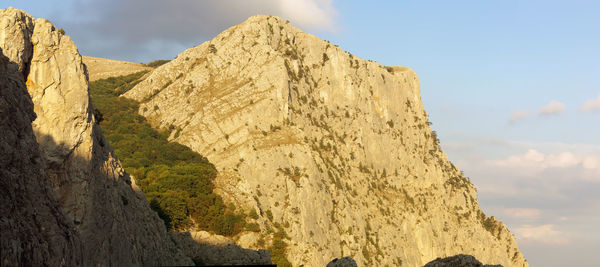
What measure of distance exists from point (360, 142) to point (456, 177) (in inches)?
1749

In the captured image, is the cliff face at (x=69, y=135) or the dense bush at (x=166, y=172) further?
the dense bush at (x=166, y=172)

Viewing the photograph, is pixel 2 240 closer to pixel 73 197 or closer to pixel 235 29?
pixel 73 197

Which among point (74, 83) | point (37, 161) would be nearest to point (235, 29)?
point (74, 83)

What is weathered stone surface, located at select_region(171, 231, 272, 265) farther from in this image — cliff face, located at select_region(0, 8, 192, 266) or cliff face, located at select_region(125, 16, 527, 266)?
cliff face, located at select_region(0, 8, 192, 266)

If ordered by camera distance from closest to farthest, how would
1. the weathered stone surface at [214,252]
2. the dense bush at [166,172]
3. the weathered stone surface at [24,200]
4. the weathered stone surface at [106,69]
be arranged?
1. the weathered stone surface at [24,200]
2. the weathered stone surface at [214,252]
3. the dense bush at [166,172]
4. the weathered stone surface at [106,69]

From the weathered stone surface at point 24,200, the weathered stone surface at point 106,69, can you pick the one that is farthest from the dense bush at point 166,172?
the weathered stone surface at point 24,200

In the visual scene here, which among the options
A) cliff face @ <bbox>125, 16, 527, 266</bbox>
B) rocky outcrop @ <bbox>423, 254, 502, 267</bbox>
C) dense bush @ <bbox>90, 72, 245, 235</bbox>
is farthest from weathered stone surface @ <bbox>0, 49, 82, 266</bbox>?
cliff face @ <bbox>125, 16, 527, 266</bbox>

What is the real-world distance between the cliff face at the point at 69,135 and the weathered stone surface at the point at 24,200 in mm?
5442

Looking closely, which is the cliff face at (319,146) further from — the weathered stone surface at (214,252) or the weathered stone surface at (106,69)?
the weathered stone surface at (106,69)

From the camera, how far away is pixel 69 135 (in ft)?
121

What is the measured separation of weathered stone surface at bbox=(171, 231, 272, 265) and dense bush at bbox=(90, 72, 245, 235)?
34.5 ft

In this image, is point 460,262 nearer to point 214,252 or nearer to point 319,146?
point 214,252

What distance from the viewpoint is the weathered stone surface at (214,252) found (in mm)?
69250

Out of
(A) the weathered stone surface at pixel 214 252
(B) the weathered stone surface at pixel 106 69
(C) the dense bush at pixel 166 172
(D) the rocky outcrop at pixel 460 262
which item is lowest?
(D) the rocky outcrop at pixel 460 262
